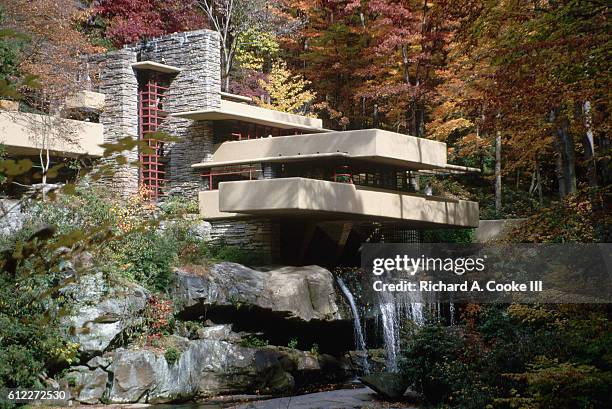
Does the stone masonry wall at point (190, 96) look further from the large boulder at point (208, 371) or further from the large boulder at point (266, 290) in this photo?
the large boulder at point (208, 371)

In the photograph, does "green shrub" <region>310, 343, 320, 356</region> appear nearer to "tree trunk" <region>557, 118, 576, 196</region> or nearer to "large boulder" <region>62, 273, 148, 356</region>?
"large boulder" <region>62, 273, 148, 356</region>

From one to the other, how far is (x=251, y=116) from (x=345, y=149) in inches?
156

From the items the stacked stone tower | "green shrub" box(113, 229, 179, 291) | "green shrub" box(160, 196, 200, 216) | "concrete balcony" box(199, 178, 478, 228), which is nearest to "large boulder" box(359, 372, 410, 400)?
"green shrub" box(113, 229, 179, 291)

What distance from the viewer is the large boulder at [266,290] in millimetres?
18406

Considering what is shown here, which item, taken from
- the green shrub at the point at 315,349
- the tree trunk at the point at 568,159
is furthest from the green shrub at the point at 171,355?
the tree trunk at the point at 568,159

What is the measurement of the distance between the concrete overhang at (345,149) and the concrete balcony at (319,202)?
1.03 meters

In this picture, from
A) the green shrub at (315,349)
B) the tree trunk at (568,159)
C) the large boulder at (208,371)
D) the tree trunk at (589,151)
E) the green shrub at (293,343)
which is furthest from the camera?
the green shrub at (315,349)

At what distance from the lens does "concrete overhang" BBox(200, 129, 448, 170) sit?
22.5 metres

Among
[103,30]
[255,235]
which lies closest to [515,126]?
[255,235]

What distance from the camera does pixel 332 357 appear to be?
1984 cm

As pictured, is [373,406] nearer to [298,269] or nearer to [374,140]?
[298,269]

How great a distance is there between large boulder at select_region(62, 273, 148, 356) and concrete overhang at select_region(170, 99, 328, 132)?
812 cm

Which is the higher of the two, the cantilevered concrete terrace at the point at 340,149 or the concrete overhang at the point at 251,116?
the concrete overhang at the point at 251,116

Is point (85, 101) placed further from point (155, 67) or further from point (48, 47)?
point (155, 67)
